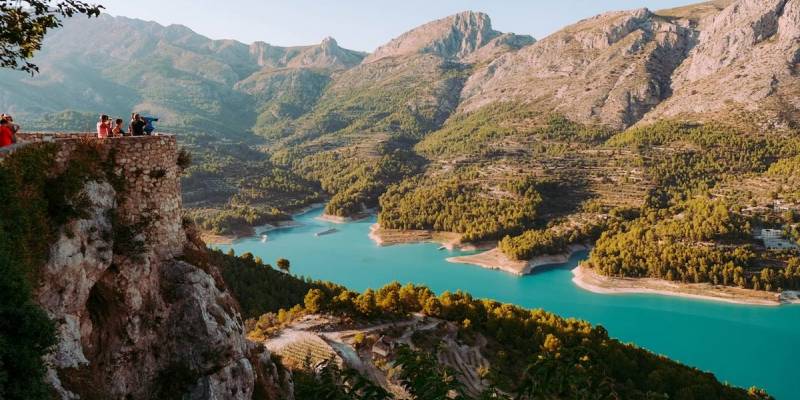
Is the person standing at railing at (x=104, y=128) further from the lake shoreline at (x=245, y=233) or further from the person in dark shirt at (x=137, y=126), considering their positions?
the lake shoreline at (x=245, y=233)

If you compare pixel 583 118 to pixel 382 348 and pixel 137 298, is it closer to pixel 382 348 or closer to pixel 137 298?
pixel 382 348

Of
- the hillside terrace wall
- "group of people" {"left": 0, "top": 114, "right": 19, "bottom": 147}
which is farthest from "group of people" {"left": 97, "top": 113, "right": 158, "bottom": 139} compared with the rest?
"group of people" {"left": 0, "top": 114, "right": 19, "bottom": 147}

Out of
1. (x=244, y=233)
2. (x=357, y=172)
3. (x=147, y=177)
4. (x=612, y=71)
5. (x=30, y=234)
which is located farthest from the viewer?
(x=612, y=71)

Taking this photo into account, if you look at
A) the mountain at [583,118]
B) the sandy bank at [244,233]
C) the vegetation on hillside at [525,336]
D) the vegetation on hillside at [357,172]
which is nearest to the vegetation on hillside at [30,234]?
the vegetation on hillside at [525,336]

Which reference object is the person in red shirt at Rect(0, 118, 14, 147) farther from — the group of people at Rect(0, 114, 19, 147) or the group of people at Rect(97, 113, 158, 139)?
the group of people at Rect(97, 113, 158, 139)

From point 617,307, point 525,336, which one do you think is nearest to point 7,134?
point 525,336

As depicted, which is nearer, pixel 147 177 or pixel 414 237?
pixel 147 177
